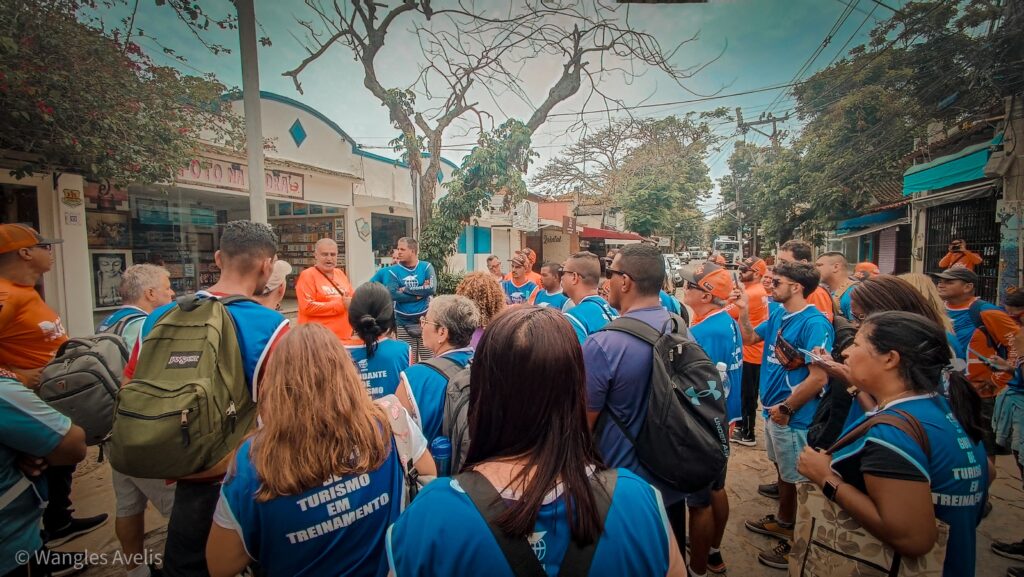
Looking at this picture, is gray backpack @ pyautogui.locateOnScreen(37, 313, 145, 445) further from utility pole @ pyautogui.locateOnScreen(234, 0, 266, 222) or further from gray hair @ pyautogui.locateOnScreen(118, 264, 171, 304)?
utility pole @ pyautogui.locateOnScreen(234, 0, 266, 222)

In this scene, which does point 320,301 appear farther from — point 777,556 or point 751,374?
point 751,374

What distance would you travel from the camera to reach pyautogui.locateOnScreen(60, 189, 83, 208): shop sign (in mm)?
6039

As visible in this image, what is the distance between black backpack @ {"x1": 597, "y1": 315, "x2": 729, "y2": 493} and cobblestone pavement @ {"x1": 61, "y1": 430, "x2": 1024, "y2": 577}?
5.08 ft

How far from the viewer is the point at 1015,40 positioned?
17.8ft

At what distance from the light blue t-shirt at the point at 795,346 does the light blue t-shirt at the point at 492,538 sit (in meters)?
2.44

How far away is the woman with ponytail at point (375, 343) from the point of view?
2.49 metres

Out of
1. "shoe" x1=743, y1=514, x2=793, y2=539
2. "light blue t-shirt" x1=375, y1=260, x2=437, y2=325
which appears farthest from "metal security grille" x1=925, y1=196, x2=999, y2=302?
"light blue t-shirt" x1=375, y1=260, x2=437, y2=325

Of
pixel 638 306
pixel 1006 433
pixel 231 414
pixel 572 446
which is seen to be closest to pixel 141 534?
pixel 231 414

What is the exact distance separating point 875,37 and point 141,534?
1155 cm

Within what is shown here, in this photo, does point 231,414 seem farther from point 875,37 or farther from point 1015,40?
point 875,37

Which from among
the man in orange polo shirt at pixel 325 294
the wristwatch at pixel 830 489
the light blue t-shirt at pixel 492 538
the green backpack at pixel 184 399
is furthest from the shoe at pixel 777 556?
the man in orange polo shirt at pixel 325 294

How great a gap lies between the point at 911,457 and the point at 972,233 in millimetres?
10854

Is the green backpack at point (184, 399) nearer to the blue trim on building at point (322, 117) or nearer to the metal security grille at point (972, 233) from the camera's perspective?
the blue trim on building at point (322, 117)

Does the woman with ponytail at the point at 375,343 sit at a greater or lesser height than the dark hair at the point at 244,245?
lesser
